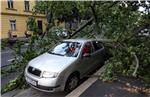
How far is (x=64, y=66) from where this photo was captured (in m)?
6.31

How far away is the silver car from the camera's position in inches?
240

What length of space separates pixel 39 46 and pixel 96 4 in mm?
2558

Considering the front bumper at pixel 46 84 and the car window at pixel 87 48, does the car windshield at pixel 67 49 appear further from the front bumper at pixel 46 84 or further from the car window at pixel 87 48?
the front bumper at pixel 46 84

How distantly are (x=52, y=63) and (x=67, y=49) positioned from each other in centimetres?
108

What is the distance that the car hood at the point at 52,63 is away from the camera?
6238mm

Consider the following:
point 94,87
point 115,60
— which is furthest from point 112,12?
point 94,87

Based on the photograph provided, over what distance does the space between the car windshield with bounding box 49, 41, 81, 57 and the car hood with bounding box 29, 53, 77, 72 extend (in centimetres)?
26

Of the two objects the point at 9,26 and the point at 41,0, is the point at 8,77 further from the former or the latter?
the point at 9,26

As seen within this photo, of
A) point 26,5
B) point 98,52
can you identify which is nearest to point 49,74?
point 98,52

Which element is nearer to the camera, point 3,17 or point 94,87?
A: point 94,87

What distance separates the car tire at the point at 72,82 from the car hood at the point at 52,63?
43 cm

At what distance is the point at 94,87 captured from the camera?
21.5ft

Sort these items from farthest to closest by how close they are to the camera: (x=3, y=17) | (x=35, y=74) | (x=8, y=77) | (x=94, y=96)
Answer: (x=3, y=17) → (x=8, y=77) → (x=35, y=74) → (x=94, y=96)

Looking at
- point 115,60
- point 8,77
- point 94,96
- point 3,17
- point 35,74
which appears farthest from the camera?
point 3,17
